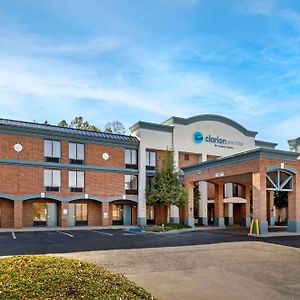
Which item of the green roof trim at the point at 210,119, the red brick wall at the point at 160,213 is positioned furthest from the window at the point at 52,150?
the green roof trim at the point at 210,119

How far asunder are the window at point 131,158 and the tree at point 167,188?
2824mm

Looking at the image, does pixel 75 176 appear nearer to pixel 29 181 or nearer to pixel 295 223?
pixel 29 181

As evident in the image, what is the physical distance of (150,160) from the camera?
38.5m

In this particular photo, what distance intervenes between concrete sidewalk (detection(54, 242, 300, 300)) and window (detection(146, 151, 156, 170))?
71.9ft

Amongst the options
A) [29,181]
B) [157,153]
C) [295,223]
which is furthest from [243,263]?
[157,153]

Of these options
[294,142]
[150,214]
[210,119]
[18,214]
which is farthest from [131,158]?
[294,142]

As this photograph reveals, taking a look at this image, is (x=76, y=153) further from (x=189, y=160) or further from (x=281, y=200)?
(x=281, y=200)

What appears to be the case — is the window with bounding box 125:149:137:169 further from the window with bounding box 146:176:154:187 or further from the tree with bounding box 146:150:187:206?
the tree with bounding box 146:150:187:206

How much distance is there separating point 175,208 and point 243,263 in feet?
82.5

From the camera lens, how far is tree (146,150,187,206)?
113 feet

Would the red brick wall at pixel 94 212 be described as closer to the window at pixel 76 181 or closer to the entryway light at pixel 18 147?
the window at pixel 76 181

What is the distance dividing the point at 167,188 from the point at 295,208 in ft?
40.7

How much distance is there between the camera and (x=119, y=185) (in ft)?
118

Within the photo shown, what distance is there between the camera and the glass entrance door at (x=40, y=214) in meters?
33.4
